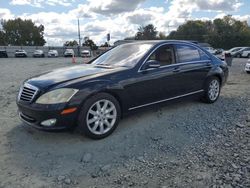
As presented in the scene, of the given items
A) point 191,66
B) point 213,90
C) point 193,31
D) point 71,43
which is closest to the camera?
point 191,66

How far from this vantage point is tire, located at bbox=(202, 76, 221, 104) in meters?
5.94

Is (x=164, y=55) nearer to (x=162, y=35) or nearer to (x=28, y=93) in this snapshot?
(x=28, y=93)

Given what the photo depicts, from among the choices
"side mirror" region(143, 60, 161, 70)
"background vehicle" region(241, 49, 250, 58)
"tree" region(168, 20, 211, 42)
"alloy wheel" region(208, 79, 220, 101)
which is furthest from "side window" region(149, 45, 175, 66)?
"tree" region(168, 20, 211, 42)

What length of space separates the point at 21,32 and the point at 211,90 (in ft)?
264

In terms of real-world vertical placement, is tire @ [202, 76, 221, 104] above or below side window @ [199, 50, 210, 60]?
below

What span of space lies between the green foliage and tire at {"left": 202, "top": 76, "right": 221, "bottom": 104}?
206 feet

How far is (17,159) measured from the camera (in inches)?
140

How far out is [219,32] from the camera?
224ft

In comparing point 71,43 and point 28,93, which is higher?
point 71,43

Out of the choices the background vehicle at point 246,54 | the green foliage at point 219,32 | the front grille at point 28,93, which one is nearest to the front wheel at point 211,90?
the front grille at point 28,93

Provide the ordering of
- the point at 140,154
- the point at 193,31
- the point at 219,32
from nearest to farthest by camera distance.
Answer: the point at 140,154
the point at 219,32
the point at 193,31

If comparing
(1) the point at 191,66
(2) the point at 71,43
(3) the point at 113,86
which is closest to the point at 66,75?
(3) the point at 113,86

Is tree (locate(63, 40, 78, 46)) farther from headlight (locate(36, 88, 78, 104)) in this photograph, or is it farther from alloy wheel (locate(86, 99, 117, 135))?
headlight (locate(36, 88, 78, 104))

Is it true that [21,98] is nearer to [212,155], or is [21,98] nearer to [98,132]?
[98,132]
